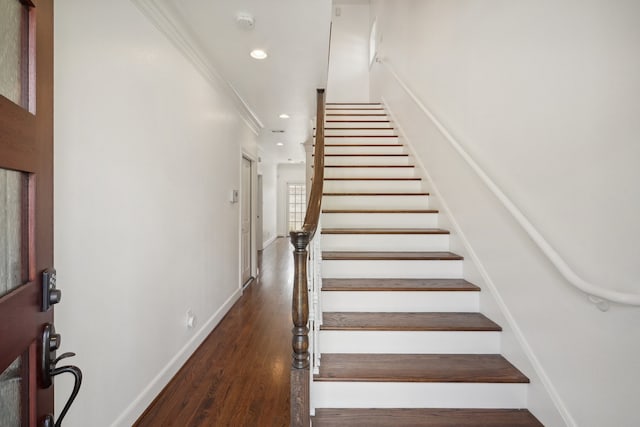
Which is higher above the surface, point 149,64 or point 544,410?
point 149,64

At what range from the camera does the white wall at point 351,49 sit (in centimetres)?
649

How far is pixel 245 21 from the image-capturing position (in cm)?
206

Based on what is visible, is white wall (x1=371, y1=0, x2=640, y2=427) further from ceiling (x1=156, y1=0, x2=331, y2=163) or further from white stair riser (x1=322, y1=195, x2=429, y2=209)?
ceiling (x1=156, y1=0, x2=331, y2=163)

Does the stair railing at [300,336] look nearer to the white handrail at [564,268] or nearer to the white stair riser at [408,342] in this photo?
the white stair riser at [408,342]

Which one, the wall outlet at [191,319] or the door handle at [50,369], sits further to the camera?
the wall outlet at [191,319]

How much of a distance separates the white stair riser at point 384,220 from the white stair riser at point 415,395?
1.36 m

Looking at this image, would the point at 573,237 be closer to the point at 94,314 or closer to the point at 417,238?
the point at 417,238

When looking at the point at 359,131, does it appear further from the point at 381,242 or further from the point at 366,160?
the point at 381,242

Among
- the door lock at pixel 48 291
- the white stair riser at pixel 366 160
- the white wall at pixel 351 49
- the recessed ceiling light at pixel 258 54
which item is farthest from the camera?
the white wall at pixel 351 49

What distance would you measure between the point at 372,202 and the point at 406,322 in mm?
1308

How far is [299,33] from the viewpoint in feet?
7.50

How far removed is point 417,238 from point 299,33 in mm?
1832

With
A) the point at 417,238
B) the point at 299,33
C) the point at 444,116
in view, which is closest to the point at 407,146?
the point at 444,116

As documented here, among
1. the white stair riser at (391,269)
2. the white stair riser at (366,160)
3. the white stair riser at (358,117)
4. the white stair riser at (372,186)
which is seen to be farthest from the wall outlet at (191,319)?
the white stair riser at (358,117)
